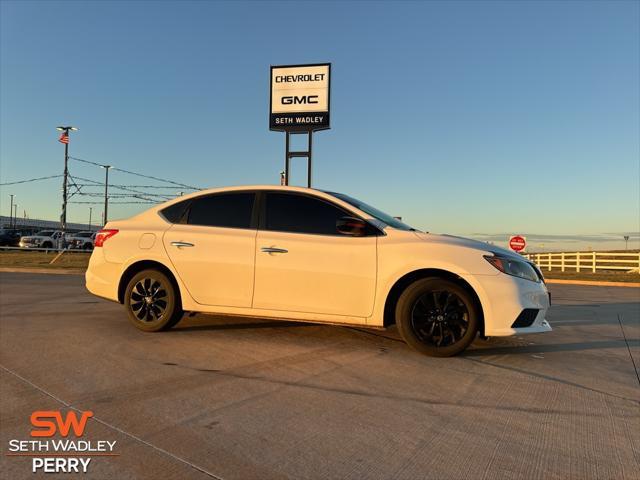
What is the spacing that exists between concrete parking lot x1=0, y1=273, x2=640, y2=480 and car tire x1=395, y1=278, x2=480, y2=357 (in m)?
0.17

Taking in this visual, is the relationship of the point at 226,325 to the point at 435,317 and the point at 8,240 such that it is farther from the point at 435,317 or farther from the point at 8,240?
the point at 8,240

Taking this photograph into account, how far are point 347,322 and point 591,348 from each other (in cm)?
296

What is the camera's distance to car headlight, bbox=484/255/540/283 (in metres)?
4.66

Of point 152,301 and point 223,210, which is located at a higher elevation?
point 223,210

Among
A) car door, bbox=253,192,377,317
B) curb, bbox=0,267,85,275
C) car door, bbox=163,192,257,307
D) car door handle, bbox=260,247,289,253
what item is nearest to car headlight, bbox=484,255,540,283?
car door, bbox=253,192,377,317

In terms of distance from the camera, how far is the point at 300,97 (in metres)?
18.0

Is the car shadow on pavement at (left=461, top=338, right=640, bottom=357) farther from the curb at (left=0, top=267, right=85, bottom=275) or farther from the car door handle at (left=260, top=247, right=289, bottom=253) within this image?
the curb at (left=0, top=267, right=85, bottom=275)

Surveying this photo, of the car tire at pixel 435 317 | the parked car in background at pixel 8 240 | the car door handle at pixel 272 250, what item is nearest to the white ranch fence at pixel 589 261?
the car tire at pixel 435 317

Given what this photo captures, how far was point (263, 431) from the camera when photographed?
287 centimetres

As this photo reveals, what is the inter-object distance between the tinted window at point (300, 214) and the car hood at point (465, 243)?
88cm

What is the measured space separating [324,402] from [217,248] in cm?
250

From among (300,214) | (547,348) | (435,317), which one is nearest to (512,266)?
(435,317)

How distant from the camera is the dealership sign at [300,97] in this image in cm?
1773

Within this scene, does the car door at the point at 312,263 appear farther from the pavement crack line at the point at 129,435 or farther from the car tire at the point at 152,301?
the pavement crack line at the point at 129,435
